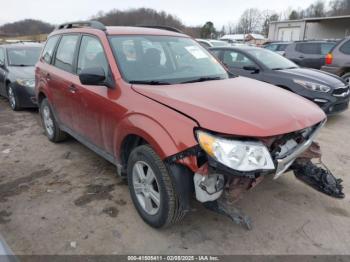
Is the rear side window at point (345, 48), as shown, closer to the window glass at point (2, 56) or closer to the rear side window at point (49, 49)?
the rear side window at point (49, 49)

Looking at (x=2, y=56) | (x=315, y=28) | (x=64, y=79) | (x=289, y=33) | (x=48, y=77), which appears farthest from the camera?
(x=289, y=33)

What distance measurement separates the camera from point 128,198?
3.46 m

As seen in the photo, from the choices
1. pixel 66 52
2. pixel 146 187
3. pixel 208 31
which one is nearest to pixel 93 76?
pixel 146 187

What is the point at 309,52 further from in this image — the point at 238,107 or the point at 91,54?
the point at 238,107

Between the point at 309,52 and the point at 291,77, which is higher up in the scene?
the point at 309,52

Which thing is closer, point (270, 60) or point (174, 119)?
point (174, 119)

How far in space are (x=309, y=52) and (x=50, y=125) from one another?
390 inches

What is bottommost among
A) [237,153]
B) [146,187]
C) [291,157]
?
[146,187]

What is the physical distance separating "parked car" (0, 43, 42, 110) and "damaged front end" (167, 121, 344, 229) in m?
5.53

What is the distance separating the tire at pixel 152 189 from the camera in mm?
2559

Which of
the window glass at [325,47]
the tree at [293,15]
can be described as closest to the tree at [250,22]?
the tree at [293,15]

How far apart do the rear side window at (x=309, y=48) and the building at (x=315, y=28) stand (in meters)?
22.6

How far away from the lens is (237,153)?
90.1 inches

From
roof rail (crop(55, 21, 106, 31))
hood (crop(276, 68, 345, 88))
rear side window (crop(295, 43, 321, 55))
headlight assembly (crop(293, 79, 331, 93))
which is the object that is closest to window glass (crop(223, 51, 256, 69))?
hood (crop(276, 68, 345, 88))
